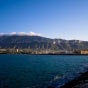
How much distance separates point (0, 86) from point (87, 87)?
15234 mm

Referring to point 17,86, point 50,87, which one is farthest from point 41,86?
point 17,86

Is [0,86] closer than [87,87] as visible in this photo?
No

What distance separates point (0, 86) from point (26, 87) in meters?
4.71

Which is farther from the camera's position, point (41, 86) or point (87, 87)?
point (41, 86)

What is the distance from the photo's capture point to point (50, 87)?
26.0 meters

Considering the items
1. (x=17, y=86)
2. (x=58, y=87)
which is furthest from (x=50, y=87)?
(x=17, y=86)

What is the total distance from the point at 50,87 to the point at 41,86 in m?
1.91

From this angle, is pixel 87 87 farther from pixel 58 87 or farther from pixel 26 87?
pixel 26 87

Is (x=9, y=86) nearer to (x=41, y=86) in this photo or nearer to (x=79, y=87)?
(x=41, y=86)

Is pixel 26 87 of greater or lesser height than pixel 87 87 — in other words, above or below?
below

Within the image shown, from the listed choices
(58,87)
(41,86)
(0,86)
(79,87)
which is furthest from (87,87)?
(0,86)

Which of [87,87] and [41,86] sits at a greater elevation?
[87,87]

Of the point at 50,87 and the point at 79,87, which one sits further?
the point at 50,87

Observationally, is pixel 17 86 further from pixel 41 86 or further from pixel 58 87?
pixel 58 87
